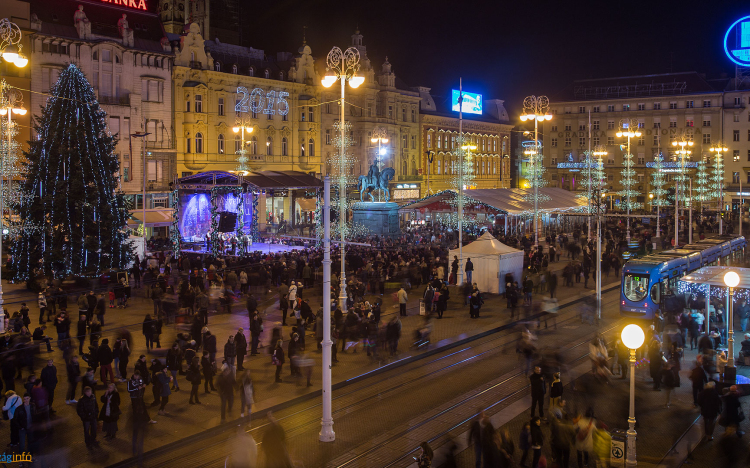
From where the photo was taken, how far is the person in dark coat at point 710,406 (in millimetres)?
11781

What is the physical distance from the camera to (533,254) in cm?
3322

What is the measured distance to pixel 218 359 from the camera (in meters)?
17.3

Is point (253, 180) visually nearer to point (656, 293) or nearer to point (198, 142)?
point (198, 142)

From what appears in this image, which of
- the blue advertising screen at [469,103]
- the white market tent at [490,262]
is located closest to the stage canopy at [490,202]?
the white market tent at [490,262]

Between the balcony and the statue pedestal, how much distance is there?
18732 mm

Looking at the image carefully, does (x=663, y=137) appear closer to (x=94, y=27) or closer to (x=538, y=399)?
(x=94, y=27)

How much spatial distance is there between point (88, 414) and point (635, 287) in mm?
17594

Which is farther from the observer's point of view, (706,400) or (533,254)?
(533,254)

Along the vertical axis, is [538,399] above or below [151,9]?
below

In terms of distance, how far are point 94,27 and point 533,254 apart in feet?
113

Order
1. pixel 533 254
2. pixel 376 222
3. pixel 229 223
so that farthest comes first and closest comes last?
pixel 376 222
pixel 229 223
pixel 533 254

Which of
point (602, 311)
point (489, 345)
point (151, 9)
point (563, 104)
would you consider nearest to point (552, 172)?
point (563, 104)

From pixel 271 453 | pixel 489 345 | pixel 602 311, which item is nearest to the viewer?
pixel 271 453

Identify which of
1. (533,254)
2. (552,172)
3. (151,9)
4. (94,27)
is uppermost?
(151,9)
